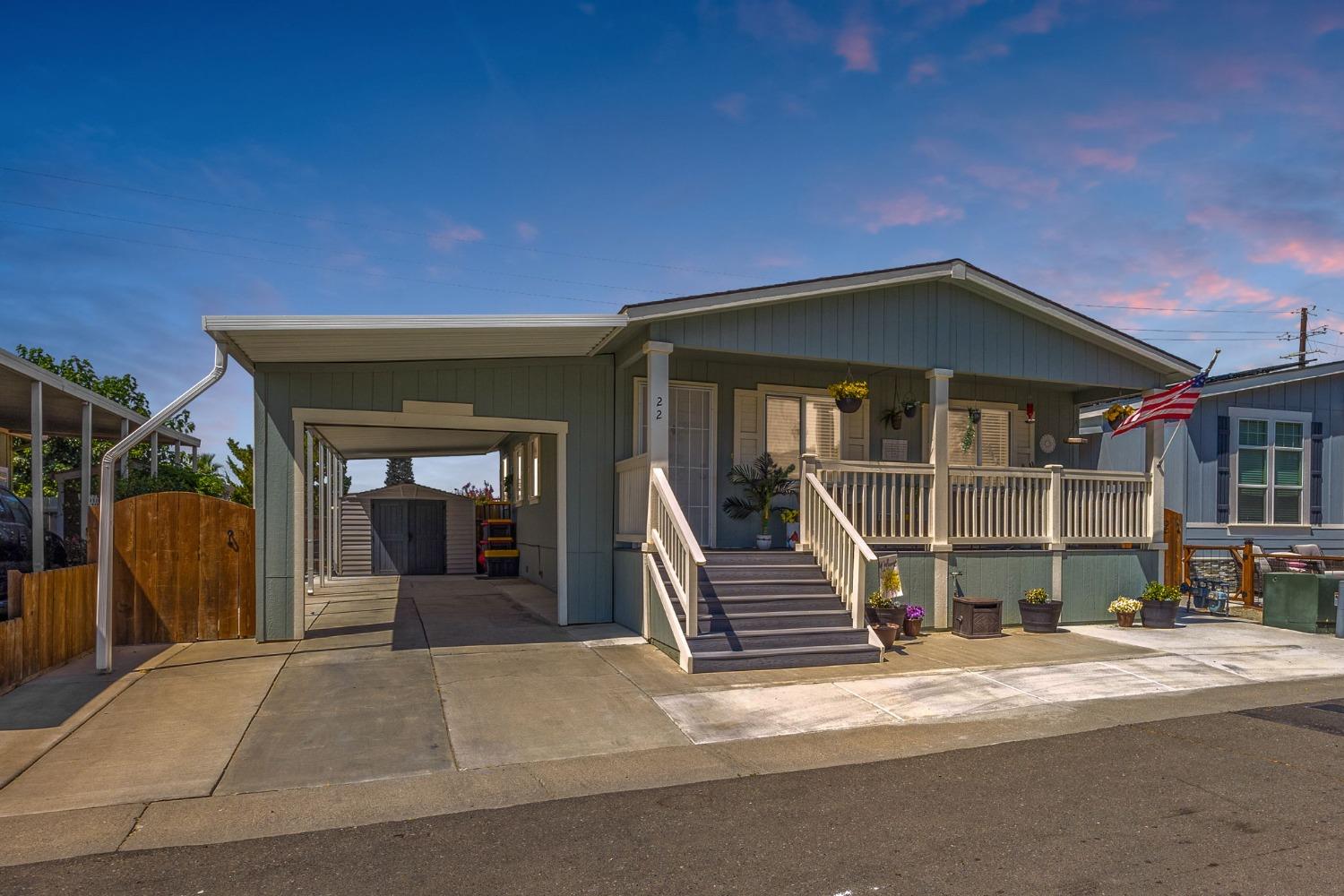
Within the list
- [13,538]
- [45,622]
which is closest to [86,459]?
[13,538]

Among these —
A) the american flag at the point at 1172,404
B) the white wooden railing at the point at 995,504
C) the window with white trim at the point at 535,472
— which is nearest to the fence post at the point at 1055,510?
the white wooden railing at the point at 995,504

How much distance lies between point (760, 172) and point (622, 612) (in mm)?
7805

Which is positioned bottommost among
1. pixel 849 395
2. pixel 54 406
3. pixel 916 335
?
pixel 54 406

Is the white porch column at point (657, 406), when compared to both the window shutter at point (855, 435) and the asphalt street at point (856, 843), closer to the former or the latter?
the window shutter at point (855, 435)

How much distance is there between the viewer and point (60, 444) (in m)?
21.1

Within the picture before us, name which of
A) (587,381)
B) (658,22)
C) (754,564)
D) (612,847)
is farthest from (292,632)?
(658,22)

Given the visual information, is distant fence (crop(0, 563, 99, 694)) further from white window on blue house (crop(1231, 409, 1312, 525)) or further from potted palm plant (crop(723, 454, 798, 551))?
white window on blue house (crop(1231, 409, 1312, 525))

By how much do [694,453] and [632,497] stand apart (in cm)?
136

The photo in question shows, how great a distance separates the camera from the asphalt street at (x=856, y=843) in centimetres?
341

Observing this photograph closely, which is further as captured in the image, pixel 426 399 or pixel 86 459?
pixel 86 459

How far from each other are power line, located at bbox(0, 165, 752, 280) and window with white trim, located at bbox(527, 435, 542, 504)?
316 inches

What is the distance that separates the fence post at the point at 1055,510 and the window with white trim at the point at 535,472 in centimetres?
731

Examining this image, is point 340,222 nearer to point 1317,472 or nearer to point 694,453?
point 694,453

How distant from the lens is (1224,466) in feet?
44.6
